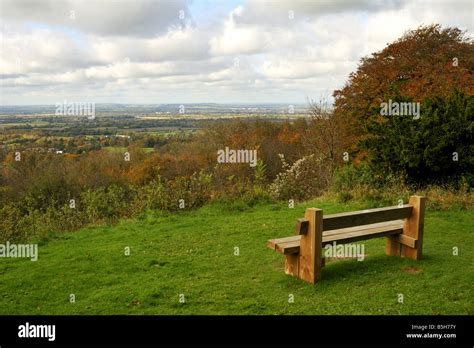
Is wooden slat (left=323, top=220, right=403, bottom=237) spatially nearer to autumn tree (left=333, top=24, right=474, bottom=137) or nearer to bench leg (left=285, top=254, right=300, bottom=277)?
bench leg (left=285, top=254, right=300, bottom=277)

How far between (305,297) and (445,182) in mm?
8364

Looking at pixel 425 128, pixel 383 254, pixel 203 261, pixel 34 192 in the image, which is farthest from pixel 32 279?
pixel 34 192

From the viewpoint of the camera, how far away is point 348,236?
19.5ft

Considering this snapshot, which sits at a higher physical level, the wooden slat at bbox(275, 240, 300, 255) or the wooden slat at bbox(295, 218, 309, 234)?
the wooden slat at bbox(295, 218, 309, 234)

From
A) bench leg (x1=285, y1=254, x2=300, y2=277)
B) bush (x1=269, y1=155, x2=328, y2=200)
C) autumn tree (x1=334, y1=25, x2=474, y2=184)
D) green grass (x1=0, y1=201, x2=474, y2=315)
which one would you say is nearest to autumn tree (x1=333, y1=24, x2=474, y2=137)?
autumn tree (x1=334, y1=25, x2=474, y2=184)

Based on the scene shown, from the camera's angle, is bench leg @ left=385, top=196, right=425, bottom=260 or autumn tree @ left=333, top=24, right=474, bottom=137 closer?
bench leg @ left=385, top=196, right=425, bottom=260

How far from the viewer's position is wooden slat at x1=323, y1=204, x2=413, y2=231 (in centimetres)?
557

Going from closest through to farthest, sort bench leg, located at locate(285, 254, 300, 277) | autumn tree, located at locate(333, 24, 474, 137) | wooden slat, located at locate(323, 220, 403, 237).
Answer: bench leg, located at locate(285, 254, 300, 277) < wooden slat, located at locate(323, 220, 403, 237) < autumn tree, located at locate(333, 24, 474, 137)

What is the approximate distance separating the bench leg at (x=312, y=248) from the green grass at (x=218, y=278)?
16cm

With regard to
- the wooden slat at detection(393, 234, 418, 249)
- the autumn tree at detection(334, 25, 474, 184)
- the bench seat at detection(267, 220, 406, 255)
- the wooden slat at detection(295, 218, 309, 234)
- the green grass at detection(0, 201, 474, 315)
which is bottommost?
the green grass at detection(0, 201, 474, 315)

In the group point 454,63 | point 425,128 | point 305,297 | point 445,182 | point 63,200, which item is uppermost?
point 454,63
